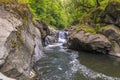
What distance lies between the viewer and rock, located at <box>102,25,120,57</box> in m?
22.6

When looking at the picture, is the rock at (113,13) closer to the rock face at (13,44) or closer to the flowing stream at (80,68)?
the flowing stream at (80,68)

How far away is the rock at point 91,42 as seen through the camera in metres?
22.8

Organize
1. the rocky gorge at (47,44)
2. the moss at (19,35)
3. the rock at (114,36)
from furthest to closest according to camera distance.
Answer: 1. the rock at (114,36)
2. the moss at (19,35)
3. the rocky gorge at (47,44)

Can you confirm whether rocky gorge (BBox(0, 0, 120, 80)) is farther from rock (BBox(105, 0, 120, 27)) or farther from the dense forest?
the dense forest

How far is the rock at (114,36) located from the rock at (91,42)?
525 mm

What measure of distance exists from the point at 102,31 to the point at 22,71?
15816 millimetres

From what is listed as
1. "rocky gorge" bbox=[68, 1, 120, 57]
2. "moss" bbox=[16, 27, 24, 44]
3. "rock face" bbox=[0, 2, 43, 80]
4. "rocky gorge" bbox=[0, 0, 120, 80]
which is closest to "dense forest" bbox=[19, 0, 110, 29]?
"rocky gorge" bbox=[68, 1, 120, 57]

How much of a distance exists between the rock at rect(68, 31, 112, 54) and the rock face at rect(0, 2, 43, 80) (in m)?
11.5

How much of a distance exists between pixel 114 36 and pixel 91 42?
8.57 ft

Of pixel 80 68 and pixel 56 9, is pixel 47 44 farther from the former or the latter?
pixel 56 9

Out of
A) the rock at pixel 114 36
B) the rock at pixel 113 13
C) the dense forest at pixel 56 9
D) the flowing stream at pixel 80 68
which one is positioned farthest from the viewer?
the dense forest at pixel 56 9

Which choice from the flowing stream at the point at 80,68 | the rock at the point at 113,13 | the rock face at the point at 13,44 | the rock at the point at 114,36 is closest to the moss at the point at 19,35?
the rock face at the point at 13,44

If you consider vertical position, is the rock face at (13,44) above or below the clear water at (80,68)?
above

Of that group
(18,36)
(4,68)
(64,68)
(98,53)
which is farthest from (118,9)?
(4,68)
